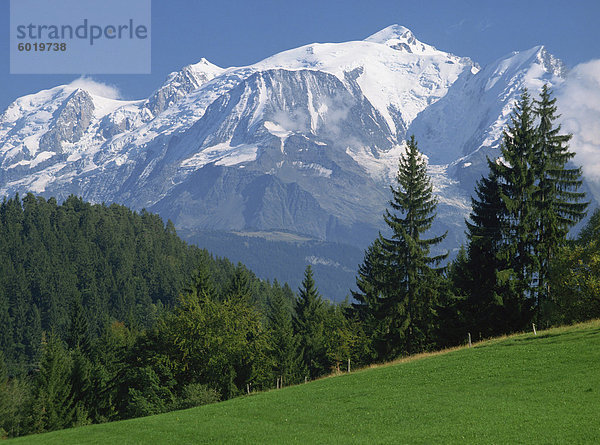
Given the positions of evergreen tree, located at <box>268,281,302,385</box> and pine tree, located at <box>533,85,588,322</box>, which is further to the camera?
evergreen tree, located at <box>268,281,302,385</box>

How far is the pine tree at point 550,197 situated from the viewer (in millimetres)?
53250

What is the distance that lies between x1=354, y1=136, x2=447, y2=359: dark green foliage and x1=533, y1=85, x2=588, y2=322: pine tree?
853 centimetres

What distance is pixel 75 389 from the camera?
82625 mm

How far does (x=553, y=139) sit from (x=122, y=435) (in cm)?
4007

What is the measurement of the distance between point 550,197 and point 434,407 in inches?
1127

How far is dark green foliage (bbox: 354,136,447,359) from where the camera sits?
58.4 m

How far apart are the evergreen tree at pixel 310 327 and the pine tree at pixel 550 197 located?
3771cm

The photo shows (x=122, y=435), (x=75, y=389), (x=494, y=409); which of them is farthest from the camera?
(x=75, y=389)

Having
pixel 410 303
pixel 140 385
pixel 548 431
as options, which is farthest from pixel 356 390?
pixel 140 385

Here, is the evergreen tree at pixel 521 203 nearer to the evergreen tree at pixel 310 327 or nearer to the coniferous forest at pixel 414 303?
the coniferous forest at pixel 414 303

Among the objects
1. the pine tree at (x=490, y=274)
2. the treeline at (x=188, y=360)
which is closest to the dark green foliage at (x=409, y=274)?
the pine tree at (x=490, y=274)

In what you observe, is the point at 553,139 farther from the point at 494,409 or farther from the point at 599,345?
the point at 494,409


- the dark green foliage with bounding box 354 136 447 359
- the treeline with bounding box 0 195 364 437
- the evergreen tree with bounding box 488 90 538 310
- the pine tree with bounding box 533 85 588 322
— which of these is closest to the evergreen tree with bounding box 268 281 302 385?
the treeline with bounding box 0 195 364 437

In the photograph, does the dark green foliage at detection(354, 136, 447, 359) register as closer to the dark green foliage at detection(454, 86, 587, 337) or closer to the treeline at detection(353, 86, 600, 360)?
the treeline at detection(353, 86, 600, 360)
